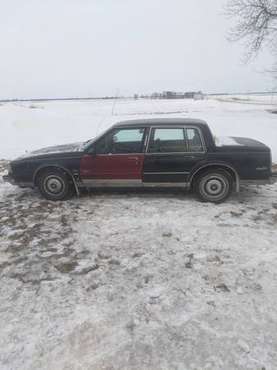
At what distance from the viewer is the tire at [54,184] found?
5.86m

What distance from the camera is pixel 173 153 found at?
18.2 feet

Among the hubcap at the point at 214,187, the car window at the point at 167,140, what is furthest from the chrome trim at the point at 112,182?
the hubcap at the point at 214,187

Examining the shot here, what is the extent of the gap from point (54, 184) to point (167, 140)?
2.35 meters

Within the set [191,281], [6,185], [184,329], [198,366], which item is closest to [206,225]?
[191,281]

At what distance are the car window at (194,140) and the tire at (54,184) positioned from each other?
2.42 m

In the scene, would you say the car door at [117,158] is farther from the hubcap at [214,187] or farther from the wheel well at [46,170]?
the hubcap at [214,187]

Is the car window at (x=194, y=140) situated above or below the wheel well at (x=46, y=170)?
above

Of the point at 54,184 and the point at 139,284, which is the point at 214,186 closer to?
the point at 139,284

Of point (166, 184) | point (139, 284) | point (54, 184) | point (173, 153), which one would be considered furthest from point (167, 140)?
point (139, 284)

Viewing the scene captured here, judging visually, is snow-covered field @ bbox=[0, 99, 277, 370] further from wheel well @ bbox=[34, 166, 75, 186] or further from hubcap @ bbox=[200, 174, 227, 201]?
wheel well @ bbox=[34, 166, 75, 186]

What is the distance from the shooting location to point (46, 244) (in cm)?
425

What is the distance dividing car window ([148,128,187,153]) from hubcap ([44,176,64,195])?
1.87 m

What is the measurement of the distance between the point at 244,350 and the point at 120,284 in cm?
140

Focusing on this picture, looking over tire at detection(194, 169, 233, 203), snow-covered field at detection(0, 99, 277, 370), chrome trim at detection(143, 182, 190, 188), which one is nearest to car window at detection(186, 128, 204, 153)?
tire at detection(194, 169, 233, 203)
